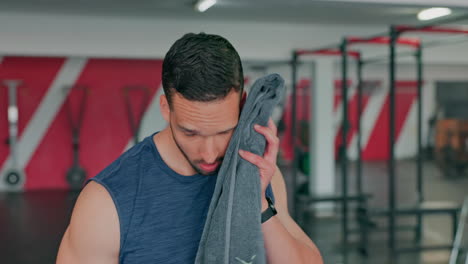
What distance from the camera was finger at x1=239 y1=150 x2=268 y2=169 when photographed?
0.94m

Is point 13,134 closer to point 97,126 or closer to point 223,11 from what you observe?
point 97,126

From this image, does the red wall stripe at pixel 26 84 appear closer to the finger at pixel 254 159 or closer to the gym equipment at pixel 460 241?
the gym equipment at pixel 460 241

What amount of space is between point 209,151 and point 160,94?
352cm

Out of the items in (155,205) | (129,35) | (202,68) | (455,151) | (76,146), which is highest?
(129,35)

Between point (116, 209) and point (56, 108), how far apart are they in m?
5.80

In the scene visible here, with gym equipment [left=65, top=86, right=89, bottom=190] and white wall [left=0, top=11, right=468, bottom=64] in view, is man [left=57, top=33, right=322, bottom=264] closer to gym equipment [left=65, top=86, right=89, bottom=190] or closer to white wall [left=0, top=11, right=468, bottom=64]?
white wall [left=0, top=11, right=468, bottom=64]

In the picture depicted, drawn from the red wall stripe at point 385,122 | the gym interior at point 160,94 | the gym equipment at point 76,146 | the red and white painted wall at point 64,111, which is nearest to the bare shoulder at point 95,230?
the gym interior at point 160,94

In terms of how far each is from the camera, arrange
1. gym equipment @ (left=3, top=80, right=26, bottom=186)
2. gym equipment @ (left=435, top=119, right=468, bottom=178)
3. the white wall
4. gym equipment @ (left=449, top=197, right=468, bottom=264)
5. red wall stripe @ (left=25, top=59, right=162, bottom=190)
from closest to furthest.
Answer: gym equipment @ (left=449, top=197, right=468, bottom=264), the white wall, gym equipment @ (left=3, top=80, right=26, bottom=186), red wall stripe @ (left=25, top=59, right=162, bottom=190), gym equipment @ (left=435, top=119, right=468, bottom=178)

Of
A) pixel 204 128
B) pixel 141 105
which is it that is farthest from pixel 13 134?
pixel 204 128

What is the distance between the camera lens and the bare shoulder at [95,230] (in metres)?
0.95

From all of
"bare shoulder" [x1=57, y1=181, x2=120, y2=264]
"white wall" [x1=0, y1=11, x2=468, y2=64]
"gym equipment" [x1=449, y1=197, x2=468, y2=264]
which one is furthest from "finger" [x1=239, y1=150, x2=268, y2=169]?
"white wall" [x1=0, y1=11, x2=468, y2=64]

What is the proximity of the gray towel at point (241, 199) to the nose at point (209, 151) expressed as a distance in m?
0.02

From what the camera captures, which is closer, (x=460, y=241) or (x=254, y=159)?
(x=254, y=159)

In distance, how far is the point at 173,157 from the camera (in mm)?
1046
